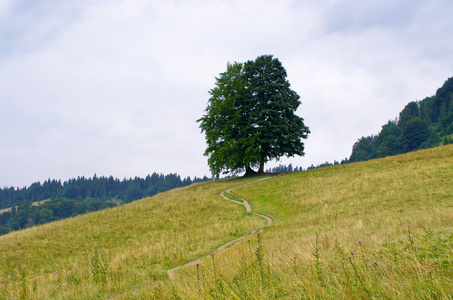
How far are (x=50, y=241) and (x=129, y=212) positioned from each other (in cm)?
637

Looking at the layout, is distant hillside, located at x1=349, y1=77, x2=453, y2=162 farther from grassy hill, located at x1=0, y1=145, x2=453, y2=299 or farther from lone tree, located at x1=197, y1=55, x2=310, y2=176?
grassy hill, located at x1=0, y1=145, x2=453, y2=299

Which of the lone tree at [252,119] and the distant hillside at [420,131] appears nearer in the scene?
the lone tree at [252,119]

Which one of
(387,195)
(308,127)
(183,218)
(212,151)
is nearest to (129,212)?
(183,218)

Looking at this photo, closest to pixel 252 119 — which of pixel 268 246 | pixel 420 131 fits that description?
pixel 268 246

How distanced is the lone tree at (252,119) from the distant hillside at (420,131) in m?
98.9

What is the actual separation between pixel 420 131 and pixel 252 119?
114 metres

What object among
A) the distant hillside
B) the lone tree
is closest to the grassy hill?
the lone tree

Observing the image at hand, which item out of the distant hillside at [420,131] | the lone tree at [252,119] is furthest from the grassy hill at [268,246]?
the distant hillside at [420,131]

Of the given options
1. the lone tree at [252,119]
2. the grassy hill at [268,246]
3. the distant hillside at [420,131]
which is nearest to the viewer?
the grassy hill at [268,246]

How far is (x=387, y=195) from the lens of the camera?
14.9 metres

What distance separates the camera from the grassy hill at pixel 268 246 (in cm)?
349

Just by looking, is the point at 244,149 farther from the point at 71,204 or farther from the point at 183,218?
the point at 71,204

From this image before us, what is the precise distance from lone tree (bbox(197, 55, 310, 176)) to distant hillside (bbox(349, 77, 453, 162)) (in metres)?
98.9

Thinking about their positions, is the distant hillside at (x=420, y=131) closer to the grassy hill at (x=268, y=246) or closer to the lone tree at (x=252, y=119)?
the lone tree at (x=252, y=119)
